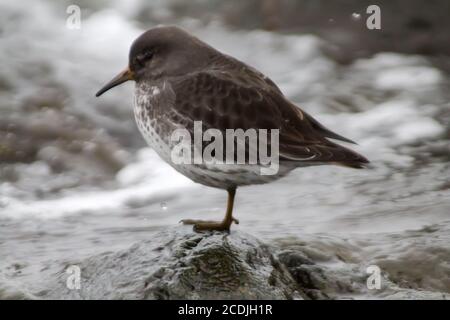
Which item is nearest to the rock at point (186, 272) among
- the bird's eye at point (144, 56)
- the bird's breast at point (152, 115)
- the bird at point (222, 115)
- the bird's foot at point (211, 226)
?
the bird's foot at point (211, 226)

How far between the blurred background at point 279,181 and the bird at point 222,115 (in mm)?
793

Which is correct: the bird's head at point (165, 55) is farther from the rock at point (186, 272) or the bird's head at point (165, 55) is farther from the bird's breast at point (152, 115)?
the rock at point (186, 272)

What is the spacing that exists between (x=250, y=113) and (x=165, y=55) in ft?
2.93

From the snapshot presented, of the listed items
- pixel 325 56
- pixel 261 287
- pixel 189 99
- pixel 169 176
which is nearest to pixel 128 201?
pixel 169 176

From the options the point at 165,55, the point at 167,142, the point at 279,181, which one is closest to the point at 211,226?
the point at 167,142

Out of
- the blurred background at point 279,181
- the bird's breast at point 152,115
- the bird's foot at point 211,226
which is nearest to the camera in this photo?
the bird's breast at point 152,115

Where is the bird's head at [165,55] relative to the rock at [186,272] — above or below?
above

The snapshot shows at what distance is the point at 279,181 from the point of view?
7.90 m

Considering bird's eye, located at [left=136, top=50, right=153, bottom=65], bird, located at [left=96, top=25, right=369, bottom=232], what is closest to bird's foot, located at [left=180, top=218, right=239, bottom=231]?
bird, located at [left=96, top=25, right=369, bottom=232]

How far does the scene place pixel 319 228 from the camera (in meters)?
6.42

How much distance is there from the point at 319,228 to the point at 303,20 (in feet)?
18.1

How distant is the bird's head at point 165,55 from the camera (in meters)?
5.50

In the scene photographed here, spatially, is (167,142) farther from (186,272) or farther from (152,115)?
(186,272)

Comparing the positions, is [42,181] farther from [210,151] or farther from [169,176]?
[210,151]
